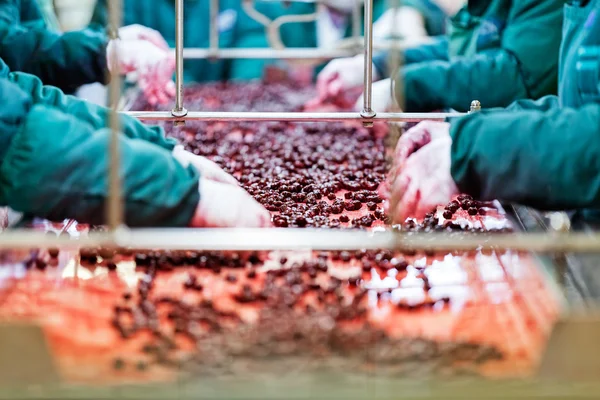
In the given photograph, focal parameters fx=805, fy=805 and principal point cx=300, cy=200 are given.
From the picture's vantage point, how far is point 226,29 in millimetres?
3775

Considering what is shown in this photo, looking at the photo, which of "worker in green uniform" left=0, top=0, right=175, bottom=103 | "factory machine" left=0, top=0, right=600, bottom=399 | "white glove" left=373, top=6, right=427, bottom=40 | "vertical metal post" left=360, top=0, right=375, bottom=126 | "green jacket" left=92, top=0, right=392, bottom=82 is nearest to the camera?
"factory machine" left=0, top=0, right=600, bottom=399

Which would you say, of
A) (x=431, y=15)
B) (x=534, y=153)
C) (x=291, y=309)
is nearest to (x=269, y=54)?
(x=431, y=15)

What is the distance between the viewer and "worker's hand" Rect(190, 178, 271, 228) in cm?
120

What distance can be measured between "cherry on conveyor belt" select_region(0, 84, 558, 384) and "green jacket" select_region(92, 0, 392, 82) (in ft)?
7.15

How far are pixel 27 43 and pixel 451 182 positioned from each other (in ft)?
3.04

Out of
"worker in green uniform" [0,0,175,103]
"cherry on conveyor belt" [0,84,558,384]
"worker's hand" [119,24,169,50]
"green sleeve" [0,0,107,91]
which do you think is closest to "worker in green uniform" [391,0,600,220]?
"cherry on conveyor belt" [0,84,558,384]

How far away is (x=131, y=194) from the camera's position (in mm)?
1135

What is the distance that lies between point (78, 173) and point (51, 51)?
0.65 metres

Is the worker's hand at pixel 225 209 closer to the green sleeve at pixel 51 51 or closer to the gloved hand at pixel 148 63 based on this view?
the green sleeve at pixel 51 51

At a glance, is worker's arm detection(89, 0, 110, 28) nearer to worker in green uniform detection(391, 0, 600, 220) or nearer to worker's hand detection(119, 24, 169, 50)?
worker's hand detection(119, 24, 169, 50)

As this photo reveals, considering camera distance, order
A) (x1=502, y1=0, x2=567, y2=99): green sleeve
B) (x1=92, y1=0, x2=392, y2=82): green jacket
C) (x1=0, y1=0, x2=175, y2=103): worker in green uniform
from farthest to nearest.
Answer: (x1=92, y1=0, x2=392, y2=82): green jacket, (x1=502, y1=0, x2=567, y2=99): green sleeve, (x1=0, y1=0, x2=175, y2=103): worker in green uniform

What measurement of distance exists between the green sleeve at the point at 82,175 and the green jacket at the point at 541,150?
424 millimetres

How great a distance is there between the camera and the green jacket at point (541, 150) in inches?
46.1

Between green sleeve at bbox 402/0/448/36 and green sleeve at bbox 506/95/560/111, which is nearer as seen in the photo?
green sleeve at bbox 506/95/560/111
